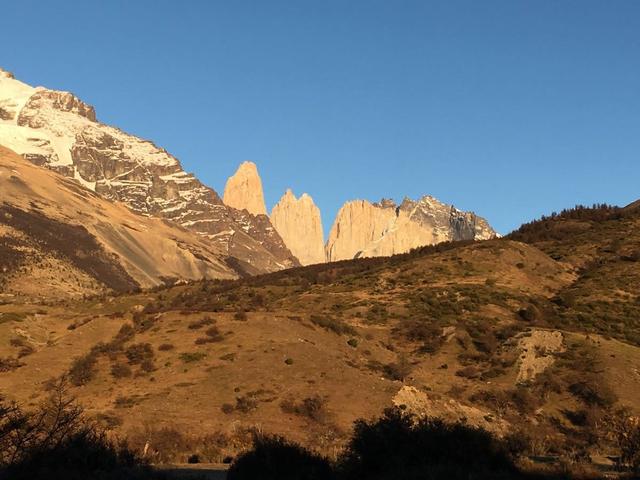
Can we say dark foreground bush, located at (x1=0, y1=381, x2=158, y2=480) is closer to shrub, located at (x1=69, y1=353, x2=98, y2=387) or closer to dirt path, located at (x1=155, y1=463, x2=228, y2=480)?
dirt path, located at (x1=155, y1=463, x2=228, y2=480)

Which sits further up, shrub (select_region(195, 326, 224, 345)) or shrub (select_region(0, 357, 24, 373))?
shrub (select_region(195, 326, 224, 345))

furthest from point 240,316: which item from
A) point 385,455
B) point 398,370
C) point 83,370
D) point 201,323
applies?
point 385,455

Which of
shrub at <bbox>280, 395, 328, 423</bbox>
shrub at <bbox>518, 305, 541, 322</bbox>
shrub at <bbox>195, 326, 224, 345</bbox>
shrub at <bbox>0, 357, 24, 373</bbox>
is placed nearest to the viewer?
shrub at <bbox>280, 395, 328, 423</bbox>

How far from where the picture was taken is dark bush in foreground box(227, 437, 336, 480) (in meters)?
18.6

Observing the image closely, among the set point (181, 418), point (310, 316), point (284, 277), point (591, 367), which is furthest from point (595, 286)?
point (181, 418)

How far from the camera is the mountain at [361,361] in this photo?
111 ft

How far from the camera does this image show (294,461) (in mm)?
19281

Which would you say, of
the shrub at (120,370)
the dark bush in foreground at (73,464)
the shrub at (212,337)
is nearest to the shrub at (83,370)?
the shrub at (120,370)

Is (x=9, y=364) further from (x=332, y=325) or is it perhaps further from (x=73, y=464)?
(x=73, y=464)

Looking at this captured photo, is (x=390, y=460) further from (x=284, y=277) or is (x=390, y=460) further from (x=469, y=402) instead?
(x=284, y=277)

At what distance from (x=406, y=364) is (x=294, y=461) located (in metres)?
30.4

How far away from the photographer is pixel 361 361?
1893 inches

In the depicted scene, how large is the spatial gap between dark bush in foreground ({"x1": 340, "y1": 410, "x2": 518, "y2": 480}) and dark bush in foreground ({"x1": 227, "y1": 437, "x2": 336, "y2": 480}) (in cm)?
86

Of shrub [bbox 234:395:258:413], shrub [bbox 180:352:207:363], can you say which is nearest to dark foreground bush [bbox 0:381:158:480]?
shrub [bbox 234:395:258:413]
